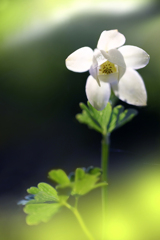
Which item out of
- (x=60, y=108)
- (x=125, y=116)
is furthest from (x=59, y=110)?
(x=125, y=116)

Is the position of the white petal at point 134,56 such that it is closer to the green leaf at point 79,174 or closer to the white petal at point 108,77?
the white petal at point 108,77

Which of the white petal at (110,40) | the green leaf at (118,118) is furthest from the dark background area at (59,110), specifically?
the white petal at (110,40)

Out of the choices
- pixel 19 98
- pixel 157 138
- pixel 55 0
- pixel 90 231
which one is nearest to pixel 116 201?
pixel 90 231

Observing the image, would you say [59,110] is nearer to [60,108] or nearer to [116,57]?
[60,108]

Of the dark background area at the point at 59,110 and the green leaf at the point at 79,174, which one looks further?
the dark background area at the point at 59,110

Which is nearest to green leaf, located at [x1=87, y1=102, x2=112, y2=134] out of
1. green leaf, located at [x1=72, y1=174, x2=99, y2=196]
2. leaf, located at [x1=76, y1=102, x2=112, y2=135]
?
leaf, located at [x1=76, y1=102, x2=112, y2=135]

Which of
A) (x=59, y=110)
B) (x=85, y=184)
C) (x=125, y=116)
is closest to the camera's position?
(x=85, y=184)

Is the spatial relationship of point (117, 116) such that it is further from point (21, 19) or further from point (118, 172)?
point (21, 19)
